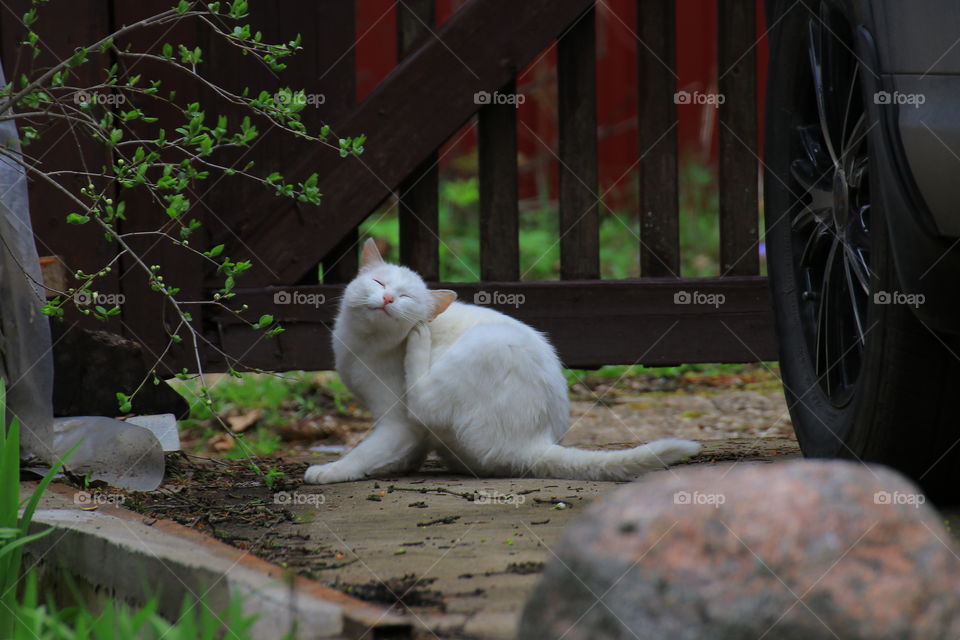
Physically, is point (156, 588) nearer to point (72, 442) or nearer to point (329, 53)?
point (72, 442)

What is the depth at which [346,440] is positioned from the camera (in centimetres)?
593

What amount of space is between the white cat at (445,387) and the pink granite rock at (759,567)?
167cm

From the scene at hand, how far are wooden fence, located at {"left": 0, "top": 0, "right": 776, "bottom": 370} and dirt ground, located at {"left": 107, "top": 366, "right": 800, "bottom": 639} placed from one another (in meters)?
0.60

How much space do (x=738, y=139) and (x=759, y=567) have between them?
142 inches

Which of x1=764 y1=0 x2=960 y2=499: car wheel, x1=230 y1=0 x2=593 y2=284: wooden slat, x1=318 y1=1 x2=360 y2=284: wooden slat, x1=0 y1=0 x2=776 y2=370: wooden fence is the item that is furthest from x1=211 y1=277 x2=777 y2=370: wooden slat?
x1=764 y1=0 x2=960 y2=499: car wheel

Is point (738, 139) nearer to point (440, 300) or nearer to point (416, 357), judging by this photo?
point (440, 300)

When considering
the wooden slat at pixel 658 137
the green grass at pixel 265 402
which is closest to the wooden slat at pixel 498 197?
the wooden slat at pixel 658 137

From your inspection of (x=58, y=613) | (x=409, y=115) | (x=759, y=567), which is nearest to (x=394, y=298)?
(x=409, y=115)

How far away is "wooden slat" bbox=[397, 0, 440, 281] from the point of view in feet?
16.1

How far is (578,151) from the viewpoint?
5.04 metres

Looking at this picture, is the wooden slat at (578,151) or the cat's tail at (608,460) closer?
the cat's tail at (608,460)

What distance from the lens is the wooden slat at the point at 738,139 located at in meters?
5.03

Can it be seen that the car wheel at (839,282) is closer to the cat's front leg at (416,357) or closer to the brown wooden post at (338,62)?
the cat's front leg at (416,357)

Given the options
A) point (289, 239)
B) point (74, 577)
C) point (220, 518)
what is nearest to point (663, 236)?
point (289, 239)
